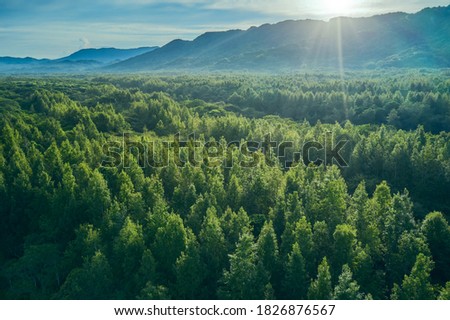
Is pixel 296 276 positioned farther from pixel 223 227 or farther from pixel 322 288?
pixel 223 227

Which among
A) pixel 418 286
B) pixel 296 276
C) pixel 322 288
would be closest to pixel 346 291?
pixel 322 288

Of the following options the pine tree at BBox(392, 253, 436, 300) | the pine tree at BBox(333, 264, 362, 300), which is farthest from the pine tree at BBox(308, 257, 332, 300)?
the pine tree at BBox(392, 253, 436, 300)

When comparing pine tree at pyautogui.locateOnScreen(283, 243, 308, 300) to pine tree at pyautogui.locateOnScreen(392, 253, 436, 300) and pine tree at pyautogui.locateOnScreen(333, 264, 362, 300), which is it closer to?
pine tree at pyautogui.locateOnScreen(333, 264, 362, 300)

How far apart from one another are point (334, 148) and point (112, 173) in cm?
6437

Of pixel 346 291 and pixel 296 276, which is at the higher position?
pixel 346 291

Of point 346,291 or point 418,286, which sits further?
point 418,286

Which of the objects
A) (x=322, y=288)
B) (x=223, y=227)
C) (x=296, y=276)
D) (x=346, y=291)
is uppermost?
(x=223, y=227)

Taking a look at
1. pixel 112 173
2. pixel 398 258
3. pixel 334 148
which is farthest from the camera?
pixel 334 148

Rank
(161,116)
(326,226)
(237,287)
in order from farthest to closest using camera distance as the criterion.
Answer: (161,116) < (326,226) < (237,287)

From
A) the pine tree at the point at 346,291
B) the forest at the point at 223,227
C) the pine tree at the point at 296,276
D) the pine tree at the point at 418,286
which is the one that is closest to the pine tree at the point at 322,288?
the forest at the point at 223,227

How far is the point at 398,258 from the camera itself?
57438 mm

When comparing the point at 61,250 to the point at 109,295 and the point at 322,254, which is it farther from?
the point at 322,254

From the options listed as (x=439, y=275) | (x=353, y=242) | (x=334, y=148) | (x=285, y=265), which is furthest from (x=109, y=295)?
(x=334, y=148)

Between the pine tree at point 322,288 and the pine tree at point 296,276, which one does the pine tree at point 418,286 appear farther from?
the pine tree at point 296,276
